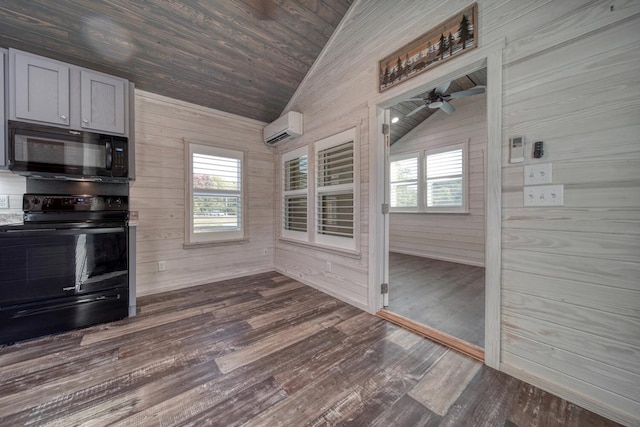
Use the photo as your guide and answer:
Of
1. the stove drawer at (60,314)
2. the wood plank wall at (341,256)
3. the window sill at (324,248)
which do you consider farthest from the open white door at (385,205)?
the stove drawer at (60,314)

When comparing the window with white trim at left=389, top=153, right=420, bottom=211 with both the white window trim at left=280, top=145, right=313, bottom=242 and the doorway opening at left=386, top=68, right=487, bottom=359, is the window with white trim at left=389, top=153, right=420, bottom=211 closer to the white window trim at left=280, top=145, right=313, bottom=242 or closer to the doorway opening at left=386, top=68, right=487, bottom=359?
the doorway opening at left=386, top=68, right=487, bottom=359

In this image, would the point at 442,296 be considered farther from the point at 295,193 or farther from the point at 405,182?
the point at 405,182

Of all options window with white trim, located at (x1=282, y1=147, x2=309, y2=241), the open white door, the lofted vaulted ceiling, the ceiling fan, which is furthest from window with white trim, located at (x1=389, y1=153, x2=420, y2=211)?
the open white door

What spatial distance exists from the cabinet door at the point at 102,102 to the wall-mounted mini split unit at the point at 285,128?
5.85 ft

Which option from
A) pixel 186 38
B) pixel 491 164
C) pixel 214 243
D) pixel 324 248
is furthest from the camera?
pixel 214 243

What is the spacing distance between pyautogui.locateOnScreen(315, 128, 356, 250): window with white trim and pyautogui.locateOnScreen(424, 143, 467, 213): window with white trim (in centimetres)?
297

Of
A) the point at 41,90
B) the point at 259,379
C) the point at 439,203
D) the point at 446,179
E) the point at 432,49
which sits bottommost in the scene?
the point at 259,379

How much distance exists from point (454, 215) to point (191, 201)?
15.4ft

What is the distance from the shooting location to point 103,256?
2.23m

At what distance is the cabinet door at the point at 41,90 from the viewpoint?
197cm

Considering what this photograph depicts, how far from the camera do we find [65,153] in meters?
2.15

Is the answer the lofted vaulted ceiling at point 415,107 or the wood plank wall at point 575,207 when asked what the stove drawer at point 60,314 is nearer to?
the wood plank wall at point 575,207

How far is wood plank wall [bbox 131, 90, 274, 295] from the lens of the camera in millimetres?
2928

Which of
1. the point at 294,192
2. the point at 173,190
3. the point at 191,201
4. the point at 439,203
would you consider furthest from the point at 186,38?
the point at 439,203
